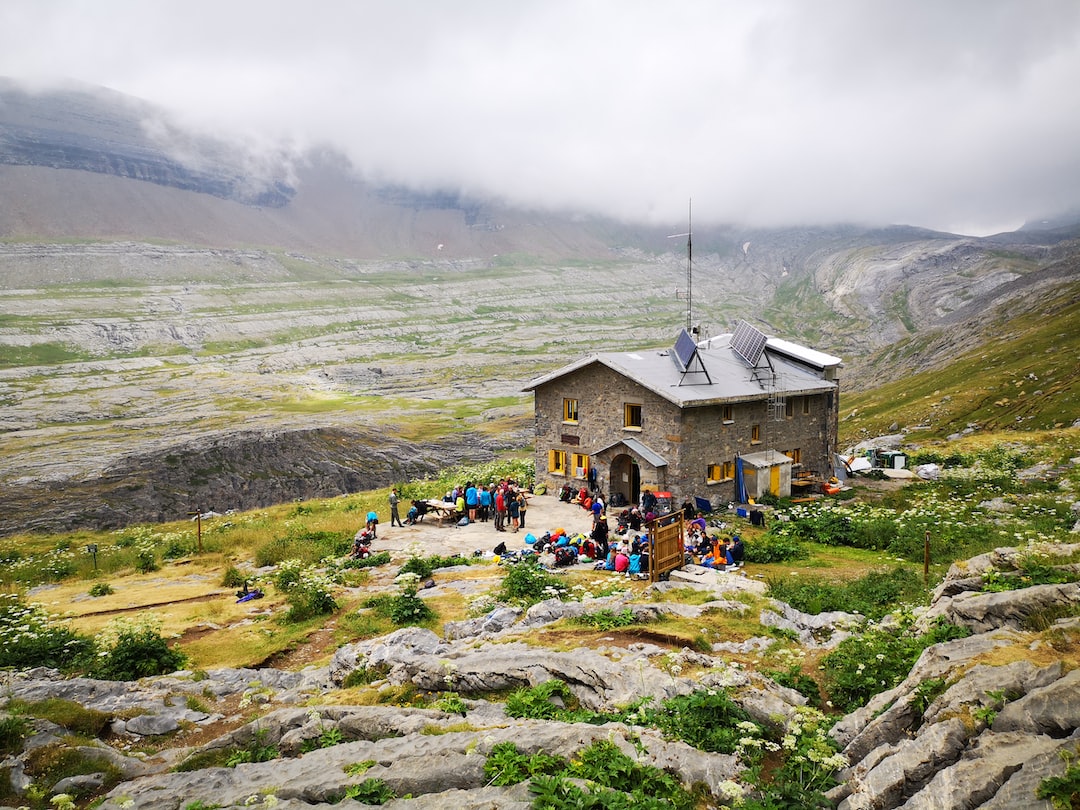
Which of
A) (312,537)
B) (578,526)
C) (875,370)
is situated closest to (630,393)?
(578,526)

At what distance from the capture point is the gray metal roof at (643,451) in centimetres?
3306

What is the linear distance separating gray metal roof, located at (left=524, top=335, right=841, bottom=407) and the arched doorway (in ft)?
15.4

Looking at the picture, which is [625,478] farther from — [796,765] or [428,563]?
[796,765]

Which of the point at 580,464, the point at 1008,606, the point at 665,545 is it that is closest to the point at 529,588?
the point at 665,545

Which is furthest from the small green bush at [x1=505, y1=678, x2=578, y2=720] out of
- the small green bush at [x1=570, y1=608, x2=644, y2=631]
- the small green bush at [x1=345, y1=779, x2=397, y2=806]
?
the small green bush at [x1=570, y1=608, x2=644, y2=631]

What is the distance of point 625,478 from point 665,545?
15.0m

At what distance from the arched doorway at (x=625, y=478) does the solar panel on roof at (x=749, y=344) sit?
9081mm

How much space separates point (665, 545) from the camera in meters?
21.0

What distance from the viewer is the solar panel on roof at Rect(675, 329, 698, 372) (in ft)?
114

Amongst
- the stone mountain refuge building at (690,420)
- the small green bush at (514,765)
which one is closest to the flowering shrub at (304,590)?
the small green bush at (514,765)

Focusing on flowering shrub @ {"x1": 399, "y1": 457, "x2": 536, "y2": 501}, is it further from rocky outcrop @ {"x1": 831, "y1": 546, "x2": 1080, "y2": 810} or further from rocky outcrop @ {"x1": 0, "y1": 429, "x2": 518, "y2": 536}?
rocky outcrop @ {"x1": 831, "y1": 546, "x2": 1080, "y2": 810}

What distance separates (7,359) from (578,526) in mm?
145040

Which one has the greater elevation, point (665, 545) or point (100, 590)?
point (665, 545)

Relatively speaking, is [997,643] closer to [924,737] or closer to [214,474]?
[924,737]
